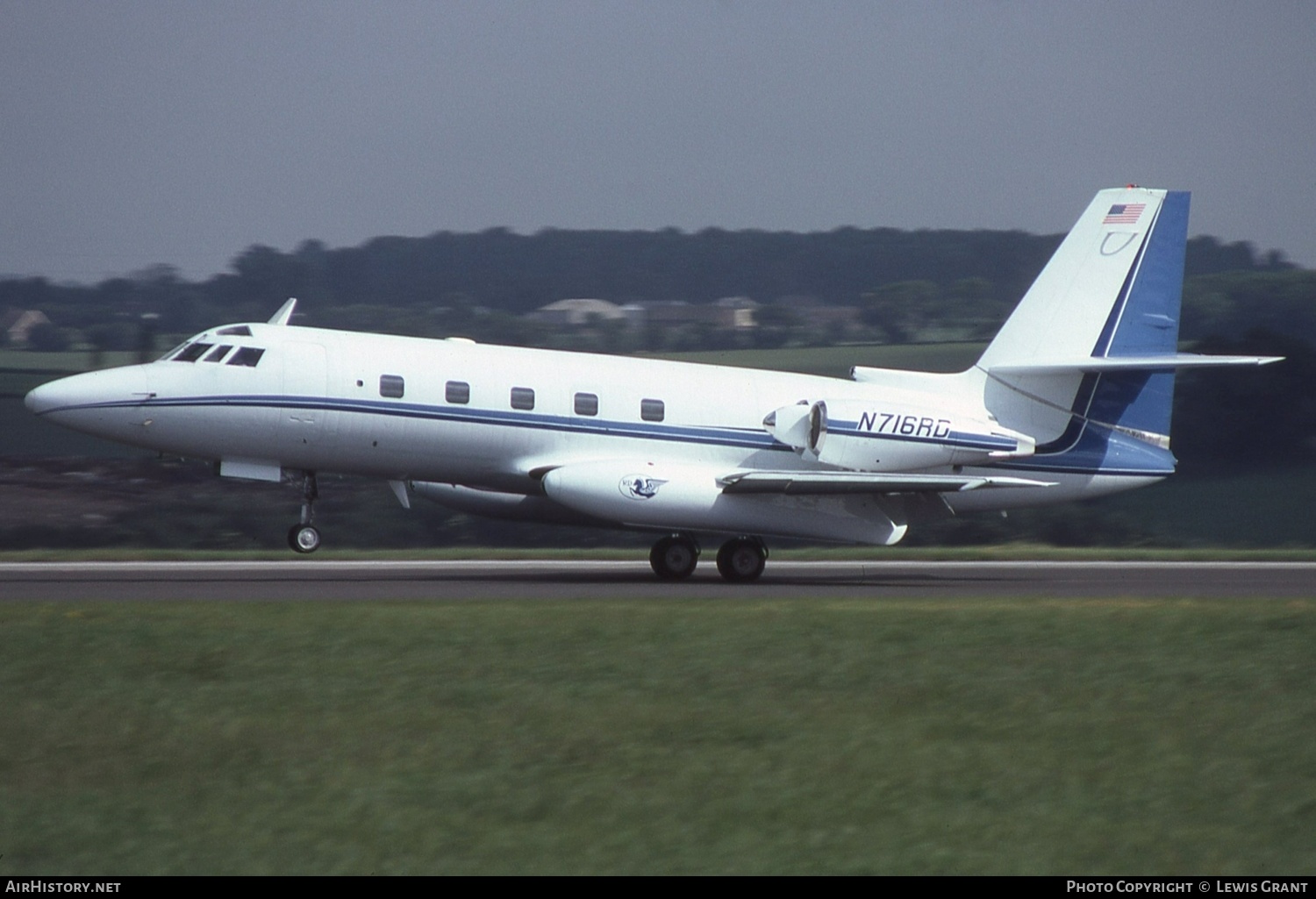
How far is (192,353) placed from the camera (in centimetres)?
2075

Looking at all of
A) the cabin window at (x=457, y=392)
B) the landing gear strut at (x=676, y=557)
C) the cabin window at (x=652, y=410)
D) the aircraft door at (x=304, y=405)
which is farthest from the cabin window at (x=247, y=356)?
the landing gear strut at (x=676, y=557)

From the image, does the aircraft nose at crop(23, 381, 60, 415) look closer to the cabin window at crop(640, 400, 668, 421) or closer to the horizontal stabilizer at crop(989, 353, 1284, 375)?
the cabin window at crop(640, 400, 668, 421)

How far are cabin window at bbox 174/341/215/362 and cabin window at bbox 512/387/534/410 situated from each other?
4198mm

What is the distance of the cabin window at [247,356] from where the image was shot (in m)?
20.6

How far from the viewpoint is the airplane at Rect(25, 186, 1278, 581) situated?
20.6 meters

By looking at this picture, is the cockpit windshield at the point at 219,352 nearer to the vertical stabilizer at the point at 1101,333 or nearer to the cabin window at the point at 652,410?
the cabin window at the point at 652,410

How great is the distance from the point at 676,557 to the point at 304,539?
5.32 meters

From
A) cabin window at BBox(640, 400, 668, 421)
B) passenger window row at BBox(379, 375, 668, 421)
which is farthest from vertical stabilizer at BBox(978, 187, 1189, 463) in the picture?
passenger window row at BBox(379, 375, 668, 421)

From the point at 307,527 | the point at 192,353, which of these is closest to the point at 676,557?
the point at 307,527

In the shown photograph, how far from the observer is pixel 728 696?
443 inches

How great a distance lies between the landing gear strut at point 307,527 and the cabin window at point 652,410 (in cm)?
478

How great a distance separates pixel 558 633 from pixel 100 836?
225 inches

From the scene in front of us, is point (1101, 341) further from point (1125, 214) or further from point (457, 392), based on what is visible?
point (457, 392)
